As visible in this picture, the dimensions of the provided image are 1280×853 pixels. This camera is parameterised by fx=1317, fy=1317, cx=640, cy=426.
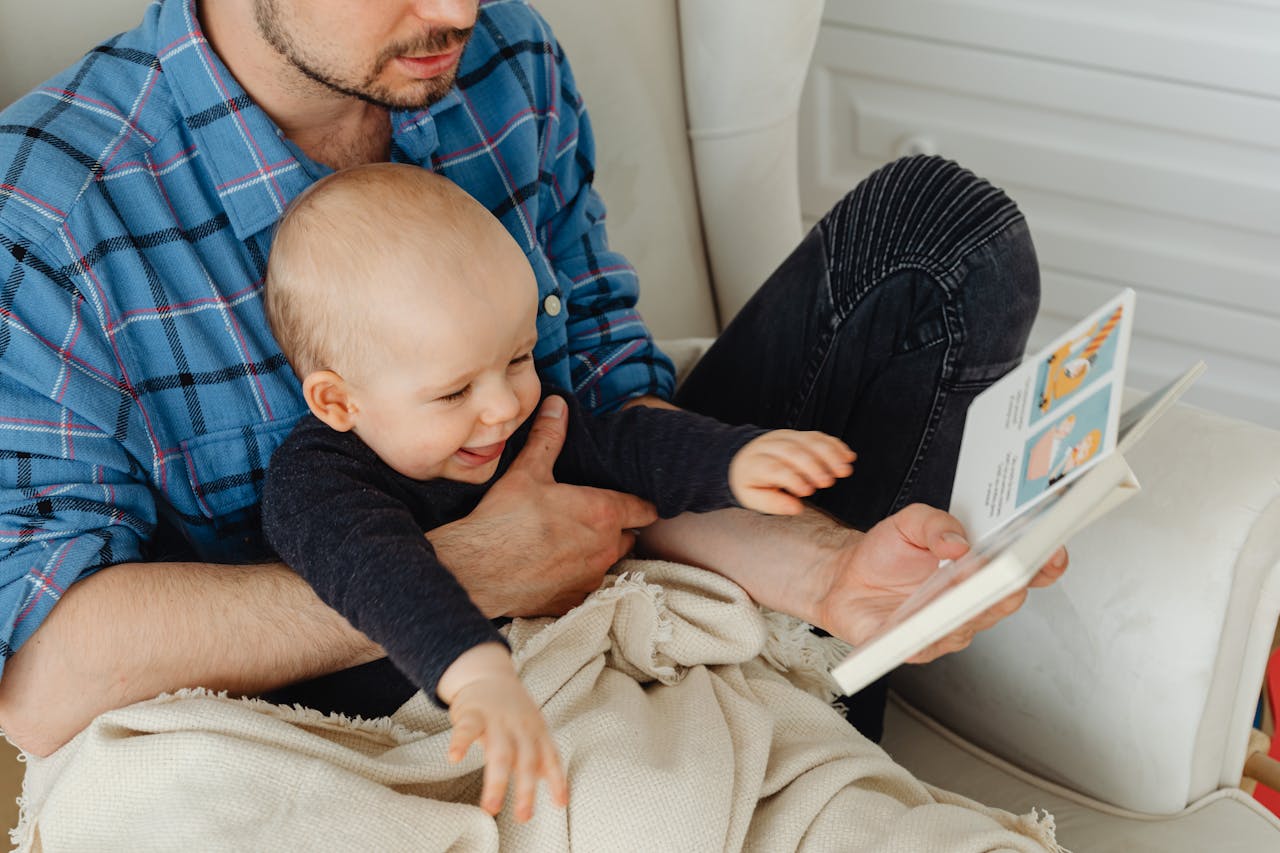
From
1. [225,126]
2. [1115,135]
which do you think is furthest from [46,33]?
[1115,135]

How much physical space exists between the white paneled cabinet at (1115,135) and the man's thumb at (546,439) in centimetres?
117

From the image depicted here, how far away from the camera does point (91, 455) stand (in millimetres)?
986

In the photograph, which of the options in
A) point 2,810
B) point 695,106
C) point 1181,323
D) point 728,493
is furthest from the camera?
point 1181,323

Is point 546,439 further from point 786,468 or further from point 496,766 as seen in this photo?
point 496,766

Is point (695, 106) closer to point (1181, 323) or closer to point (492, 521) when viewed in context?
point (492, 521)

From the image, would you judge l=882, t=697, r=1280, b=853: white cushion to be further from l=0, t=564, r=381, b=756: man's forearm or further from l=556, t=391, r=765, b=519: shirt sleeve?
l=0, t=564, r=381, b=756: man's forearm

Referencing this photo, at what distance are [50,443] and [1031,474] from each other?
697 millimetres

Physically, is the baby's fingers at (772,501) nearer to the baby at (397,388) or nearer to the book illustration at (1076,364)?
the baby at (397,388)

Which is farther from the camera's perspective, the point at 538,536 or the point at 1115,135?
the point at 1115,135

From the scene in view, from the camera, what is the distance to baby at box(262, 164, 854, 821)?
93 centimetres

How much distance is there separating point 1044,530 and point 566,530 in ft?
1.46

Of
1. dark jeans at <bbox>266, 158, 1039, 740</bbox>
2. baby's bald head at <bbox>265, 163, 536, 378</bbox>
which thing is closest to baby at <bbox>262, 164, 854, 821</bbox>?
baby's bald head at <bbox>265, 163, 536, 378</bbox>

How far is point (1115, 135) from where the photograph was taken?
1979 millimetres

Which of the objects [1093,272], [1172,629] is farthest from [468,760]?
[1093,272]
